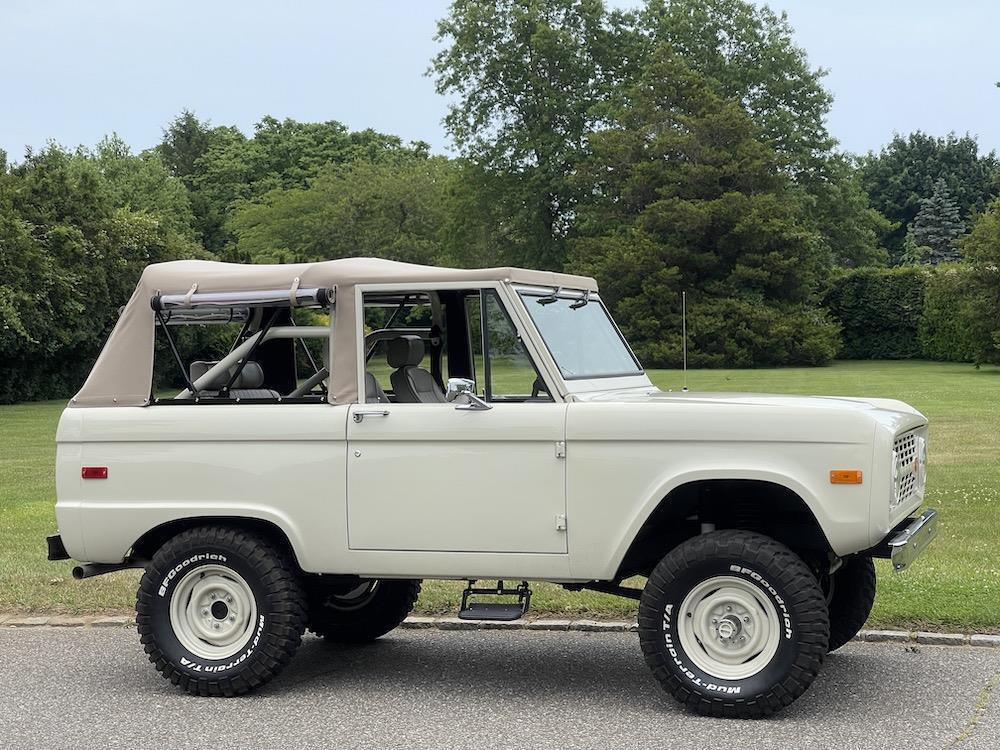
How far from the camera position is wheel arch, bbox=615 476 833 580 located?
6.10 metres

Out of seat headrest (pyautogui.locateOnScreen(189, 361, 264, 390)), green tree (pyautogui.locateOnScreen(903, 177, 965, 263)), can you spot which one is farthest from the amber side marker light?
green tree (pyautogui.locateOnScreen(903, 177, 965, 263))

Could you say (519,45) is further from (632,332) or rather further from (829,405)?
(829,405)

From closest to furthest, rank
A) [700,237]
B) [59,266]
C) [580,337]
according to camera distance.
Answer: [580,337]
[59,266]
[700,237]

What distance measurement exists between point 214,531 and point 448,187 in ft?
196

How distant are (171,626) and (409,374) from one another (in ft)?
5.93

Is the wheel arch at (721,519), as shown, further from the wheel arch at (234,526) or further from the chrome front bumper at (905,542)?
the wheel arch at (234,526)

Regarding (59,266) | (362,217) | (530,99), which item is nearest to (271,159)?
(362,217)

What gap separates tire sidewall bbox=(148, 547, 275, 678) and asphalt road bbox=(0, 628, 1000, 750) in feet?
0.57

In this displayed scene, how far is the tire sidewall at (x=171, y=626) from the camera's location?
640cm

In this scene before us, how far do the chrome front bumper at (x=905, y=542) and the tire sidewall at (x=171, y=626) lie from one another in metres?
2.93

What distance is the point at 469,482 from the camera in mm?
6164

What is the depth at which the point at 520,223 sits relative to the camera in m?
62.7

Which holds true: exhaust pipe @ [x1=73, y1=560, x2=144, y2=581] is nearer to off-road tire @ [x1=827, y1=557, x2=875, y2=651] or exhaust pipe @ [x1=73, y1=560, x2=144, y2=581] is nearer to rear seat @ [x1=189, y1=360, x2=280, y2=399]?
rear seat @ [x1=189, y1=360, x2=280, y2=399]

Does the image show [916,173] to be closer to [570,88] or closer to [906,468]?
[570,88]
